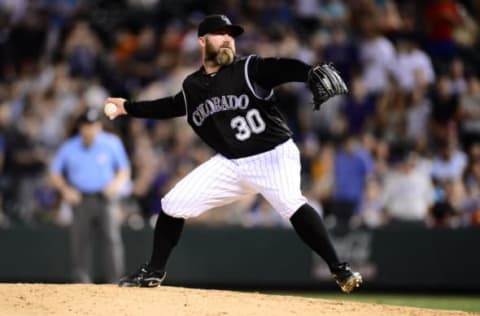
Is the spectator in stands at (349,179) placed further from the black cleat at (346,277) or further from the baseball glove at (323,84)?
the baseball glove at (323,84)

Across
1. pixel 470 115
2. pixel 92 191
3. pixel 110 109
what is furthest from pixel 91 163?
pixel 470 115

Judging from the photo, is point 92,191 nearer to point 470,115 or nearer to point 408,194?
point 408,194

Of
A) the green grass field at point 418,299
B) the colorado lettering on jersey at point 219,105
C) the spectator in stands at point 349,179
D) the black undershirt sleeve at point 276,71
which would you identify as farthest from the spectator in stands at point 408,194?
the black undershirt sleeve at point 276,71

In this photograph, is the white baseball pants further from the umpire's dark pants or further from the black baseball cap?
the umpire's dark pants

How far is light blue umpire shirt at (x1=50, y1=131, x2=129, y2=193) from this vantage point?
1223 cm

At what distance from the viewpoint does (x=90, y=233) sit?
12.3 meters

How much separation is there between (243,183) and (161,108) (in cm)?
85

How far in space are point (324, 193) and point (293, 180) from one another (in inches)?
253

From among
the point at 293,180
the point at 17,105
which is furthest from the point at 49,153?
the point at 293,180

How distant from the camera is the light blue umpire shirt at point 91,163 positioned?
1223cm

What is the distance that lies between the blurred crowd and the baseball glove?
636 centimetres

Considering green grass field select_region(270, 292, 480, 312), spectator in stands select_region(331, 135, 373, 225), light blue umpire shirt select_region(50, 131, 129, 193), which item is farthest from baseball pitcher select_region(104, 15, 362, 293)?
spectator in stands select_region(331, 135, 373, 225)

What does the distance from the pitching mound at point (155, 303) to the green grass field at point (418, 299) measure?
137 inches

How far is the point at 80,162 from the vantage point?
12.3 metres
